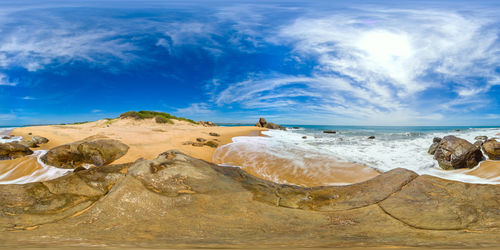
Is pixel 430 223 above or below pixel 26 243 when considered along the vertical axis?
above

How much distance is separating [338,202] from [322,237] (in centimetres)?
87

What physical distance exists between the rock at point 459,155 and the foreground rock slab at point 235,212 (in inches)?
255

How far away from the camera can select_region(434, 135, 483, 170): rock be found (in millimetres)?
→ 7582

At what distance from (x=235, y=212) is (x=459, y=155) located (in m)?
9.43

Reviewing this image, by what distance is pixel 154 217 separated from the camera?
7.80 ft

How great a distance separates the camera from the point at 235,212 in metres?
2.47

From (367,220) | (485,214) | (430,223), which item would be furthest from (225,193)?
(485,214)

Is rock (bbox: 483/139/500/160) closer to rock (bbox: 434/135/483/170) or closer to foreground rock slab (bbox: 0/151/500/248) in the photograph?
rock (bbox: 434/135/483/170)

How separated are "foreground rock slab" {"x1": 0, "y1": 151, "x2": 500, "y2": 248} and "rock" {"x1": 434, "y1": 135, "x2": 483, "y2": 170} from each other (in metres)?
6.48

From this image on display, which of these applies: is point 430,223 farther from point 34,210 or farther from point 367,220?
point 34,210

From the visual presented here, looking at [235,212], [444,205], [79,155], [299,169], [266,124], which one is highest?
[266,124]

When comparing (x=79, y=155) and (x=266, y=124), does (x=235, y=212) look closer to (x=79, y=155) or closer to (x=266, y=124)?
(x=79, y=155)

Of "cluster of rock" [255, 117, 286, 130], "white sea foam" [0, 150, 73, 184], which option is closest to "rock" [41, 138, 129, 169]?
"white sea foam" [0, 150, 73, 184]

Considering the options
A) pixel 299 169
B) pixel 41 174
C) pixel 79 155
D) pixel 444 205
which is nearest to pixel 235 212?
pixel 444 205
